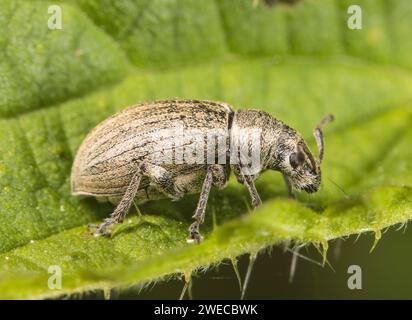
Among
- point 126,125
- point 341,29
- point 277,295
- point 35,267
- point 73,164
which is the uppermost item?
point 341,29

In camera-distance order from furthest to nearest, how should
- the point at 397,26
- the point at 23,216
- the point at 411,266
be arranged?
the point at 397,26, the point at 411,266, the point at 23,216

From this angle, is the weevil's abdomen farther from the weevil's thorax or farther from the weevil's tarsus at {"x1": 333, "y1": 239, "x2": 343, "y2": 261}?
the weevil's tarsus at {"x1": 333, "y1": 239, "x2": 343, "y2": 261}

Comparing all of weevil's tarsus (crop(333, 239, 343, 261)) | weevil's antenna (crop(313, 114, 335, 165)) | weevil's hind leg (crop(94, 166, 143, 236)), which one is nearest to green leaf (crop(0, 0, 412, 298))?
weevil's hind leg (crop(94, 166, 143, 236))

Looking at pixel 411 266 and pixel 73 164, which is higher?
pixel 73 164

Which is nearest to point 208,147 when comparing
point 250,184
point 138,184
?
point 250,184

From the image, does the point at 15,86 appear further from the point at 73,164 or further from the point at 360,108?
the point at 360,108

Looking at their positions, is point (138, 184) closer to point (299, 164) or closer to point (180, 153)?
point (180, 153)

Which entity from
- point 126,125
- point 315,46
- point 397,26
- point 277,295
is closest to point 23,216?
point 126,125
